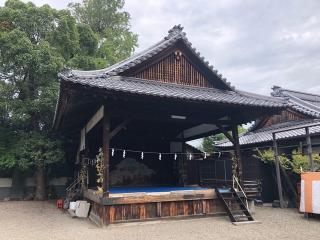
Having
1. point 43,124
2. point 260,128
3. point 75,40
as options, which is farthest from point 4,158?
point 260,128

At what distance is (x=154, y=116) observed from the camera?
10453mm

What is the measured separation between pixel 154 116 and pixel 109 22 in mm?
18946

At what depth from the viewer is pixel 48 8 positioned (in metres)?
18.4

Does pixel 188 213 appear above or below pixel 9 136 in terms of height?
below

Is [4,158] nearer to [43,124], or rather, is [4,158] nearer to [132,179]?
[43,124]

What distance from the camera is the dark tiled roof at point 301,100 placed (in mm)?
17297

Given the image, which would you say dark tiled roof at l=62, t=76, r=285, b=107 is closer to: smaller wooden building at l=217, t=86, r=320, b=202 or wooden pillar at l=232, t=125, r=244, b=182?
wooden pillar at l=232, t=125, r=244, b=182

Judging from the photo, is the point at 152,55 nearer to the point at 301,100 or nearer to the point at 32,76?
the point at 32,76

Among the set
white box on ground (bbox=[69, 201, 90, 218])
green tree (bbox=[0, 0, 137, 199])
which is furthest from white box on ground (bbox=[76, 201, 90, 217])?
green tree (bbox=[0, 0, 137, 199])

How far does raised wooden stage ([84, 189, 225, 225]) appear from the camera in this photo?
8.91 m

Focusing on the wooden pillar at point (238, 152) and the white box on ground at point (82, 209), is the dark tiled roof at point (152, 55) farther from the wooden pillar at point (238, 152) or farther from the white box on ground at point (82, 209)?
the white box on ground at point (82, 209)

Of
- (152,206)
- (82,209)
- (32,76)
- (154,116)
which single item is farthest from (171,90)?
(32,76)

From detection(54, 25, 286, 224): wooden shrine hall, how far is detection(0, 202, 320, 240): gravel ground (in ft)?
1.78

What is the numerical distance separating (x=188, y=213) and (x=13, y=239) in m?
5.29
